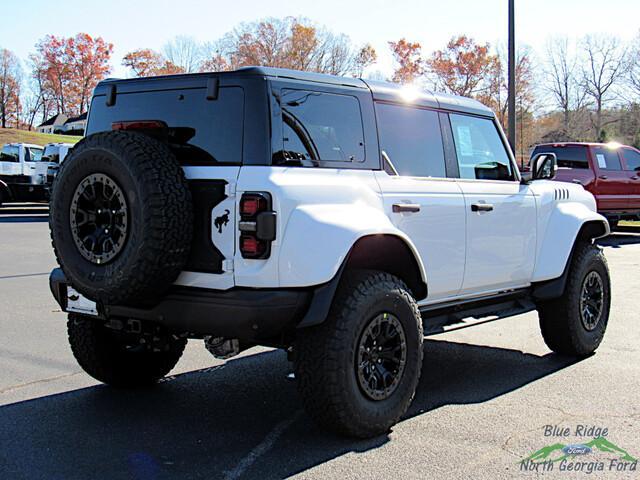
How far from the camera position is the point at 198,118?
4.37m

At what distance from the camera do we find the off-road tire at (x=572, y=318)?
20.2 feet

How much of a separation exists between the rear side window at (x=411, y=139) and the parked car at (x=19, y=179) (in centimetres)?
2176

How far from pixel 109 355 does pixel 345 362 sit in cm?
184

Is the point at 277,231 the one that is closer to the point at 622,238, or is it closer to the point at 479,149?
the point at 479,149

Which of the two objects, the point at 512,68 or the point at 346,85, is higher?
the point at 512,68

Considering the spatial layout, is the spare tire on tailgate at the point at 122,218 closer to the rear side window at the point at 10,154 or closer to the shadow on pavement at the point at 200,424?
the shadow on pavement at the point at 200,424

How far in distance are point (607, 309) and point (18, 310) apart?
5.71 metres

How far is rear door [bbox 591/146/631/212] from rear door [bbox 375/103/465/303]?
39.2 feet

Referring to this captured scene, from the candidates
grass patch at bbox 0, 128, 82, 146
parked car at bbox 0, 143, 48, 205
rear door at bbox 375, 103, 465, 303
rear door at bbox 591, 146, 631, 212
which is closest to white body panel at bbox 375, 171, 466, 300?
rear door at bbox 375, 103, 465, 303

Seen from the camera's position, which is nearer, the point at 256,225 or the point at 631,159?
the point at 256,225

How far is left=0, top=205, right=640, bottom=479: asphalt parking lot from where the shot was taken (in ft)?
12.8

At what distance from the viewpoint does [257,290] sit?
156 inches

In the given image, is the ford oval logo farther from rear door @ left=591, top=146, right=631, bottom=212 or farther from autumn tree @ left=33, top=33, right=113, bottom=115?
autumn tree @ left=33, top=33, right=113, bottom=115

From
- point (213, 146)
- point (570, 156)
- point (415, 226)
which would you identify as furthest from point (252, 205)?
point (570, 156)
